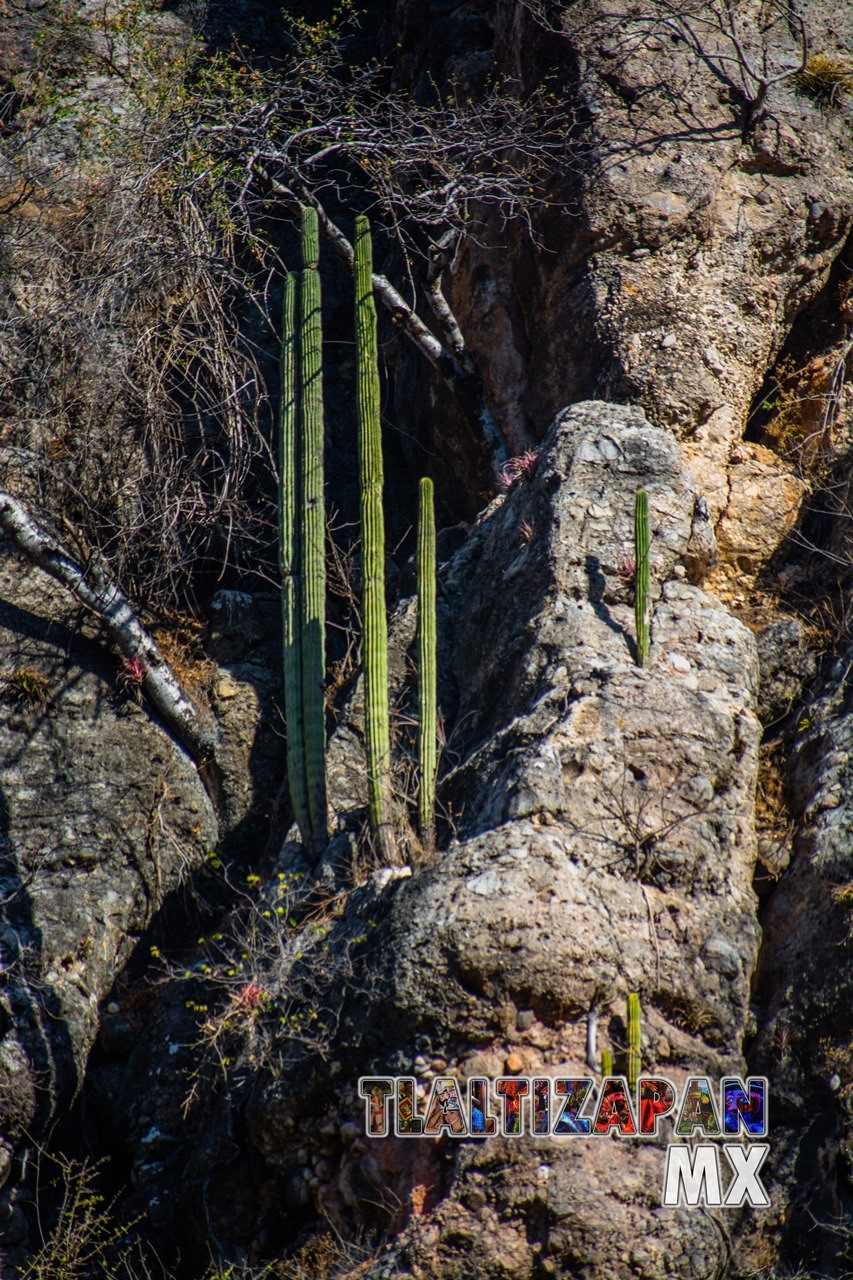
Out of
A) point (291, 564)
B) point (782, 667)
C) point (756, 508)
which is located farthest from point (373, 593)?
point (756, 508)

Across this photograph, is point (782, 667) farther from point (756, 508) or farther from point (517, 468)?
point (517, 468)

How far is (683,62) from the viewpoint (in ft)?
24.5

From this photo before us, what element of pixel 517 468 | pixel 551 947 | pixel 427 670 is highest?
pixel 517 468

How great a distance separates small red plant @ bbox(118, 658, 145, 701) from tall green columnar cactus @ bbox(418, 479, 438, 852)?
2313 millimetres

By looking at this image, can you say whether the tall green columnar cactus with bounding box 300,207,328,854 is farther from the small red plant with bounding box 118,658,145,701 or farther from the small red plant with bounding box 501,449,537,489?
the small red plant with bounding box 118,658,145,701

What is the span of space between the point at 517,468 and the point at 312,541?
1.68 meters

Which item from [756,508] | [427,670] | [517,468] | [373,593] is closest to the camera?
[373,593]

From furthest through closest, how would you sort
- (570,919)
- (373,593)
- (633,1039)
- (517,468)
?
(517,468) → (373,593) → (570,919) → (633,1039)

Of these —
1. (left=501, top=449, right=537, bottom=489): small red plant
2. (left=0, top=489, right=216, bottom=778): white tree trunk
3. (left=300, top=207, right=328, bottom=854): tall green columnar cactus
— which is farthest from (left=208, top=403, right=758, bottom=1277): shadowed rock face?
(left=0, top=489, right=216, bottom=778): white tree trunk

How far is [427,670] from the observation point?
5.62m

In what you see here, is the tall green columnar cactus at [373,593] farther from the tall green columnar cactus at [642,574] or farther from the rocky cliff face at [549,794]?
the tall green columnar cactus at [642,574]

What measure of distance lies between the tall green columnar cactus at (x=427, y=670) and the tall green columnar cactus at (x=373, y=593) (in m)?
0.17

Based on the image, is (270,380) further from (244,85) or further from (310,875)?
(310,875)

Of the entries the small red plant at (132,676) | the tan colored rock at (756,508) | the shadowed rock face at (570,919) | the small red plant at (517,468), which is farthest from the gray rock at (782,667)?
the small red plant at (132,676)
